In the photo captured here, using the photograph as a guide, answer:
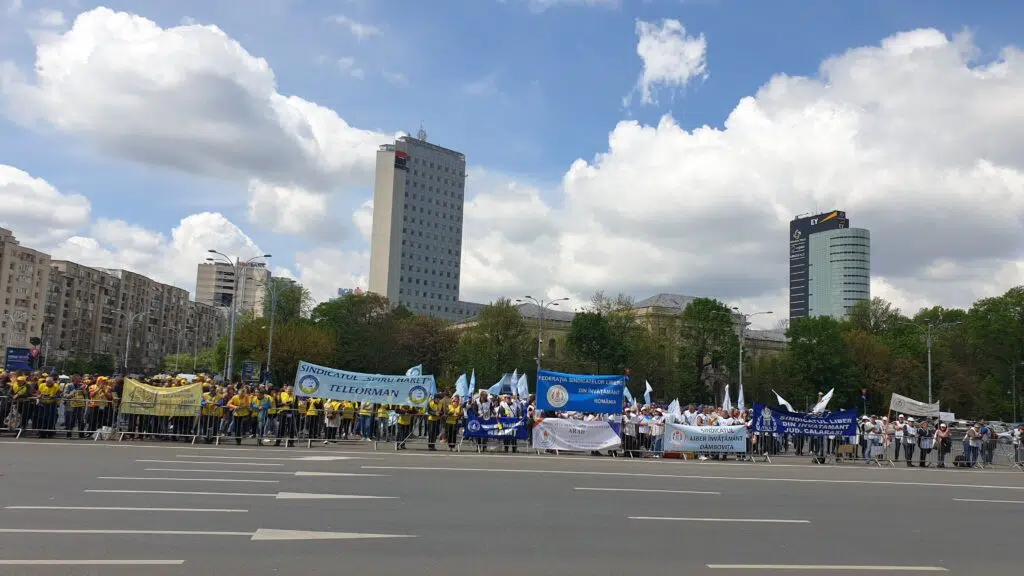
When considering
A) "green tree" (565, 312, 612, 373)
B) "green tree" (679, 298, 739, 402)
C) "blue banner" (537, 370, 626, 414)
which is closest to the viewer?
"blue banner" (537, 370, 626, 414)

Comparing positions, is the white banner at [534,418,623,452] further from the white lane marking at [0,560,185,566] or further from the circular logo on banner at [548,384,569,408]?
the white lane marking at [0,560,185,566]

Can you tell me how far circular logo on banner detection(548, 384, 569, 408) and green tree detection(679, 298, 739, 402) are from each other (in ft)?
159

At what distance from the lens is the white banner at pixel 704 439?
24.4m

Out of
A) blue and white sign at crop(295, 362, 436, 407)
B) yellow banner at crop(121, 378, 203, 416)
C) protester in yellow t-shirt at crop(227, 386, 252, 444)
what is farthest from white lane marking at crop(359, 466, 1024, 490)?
yellow banner at crop(121, 378, 203, 416)

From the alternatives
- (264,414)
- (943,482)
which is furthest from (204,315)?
(943,482)

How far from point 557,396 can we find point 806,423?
8360 millimetres

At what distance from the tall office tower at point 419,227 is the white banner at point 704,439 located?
475ft

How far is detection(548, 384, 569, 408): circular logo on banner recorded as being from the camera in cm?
2520

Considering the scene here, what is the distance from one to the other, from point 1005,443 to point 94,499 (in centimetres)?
2934

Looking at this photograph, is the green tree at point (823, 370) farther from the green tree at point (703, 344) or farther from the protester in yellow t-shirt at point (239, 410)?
the protester in yellow t-shirt at point (239, 410)

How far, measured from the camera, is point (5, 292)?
106812 mm

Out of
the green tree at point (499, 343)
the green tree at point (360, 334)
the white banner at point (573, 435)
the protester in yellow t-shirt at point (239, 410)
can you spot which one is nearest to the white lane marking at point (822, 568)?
the white banner at point (573, 435)

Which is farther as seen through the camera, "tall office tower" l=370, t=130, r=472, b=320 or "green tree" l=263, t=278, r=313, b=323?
"tall office tower" l=370, t=130, r=472, b=320

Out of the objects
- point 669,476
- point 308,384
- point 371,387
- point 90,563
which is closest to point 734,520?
point 669,476
